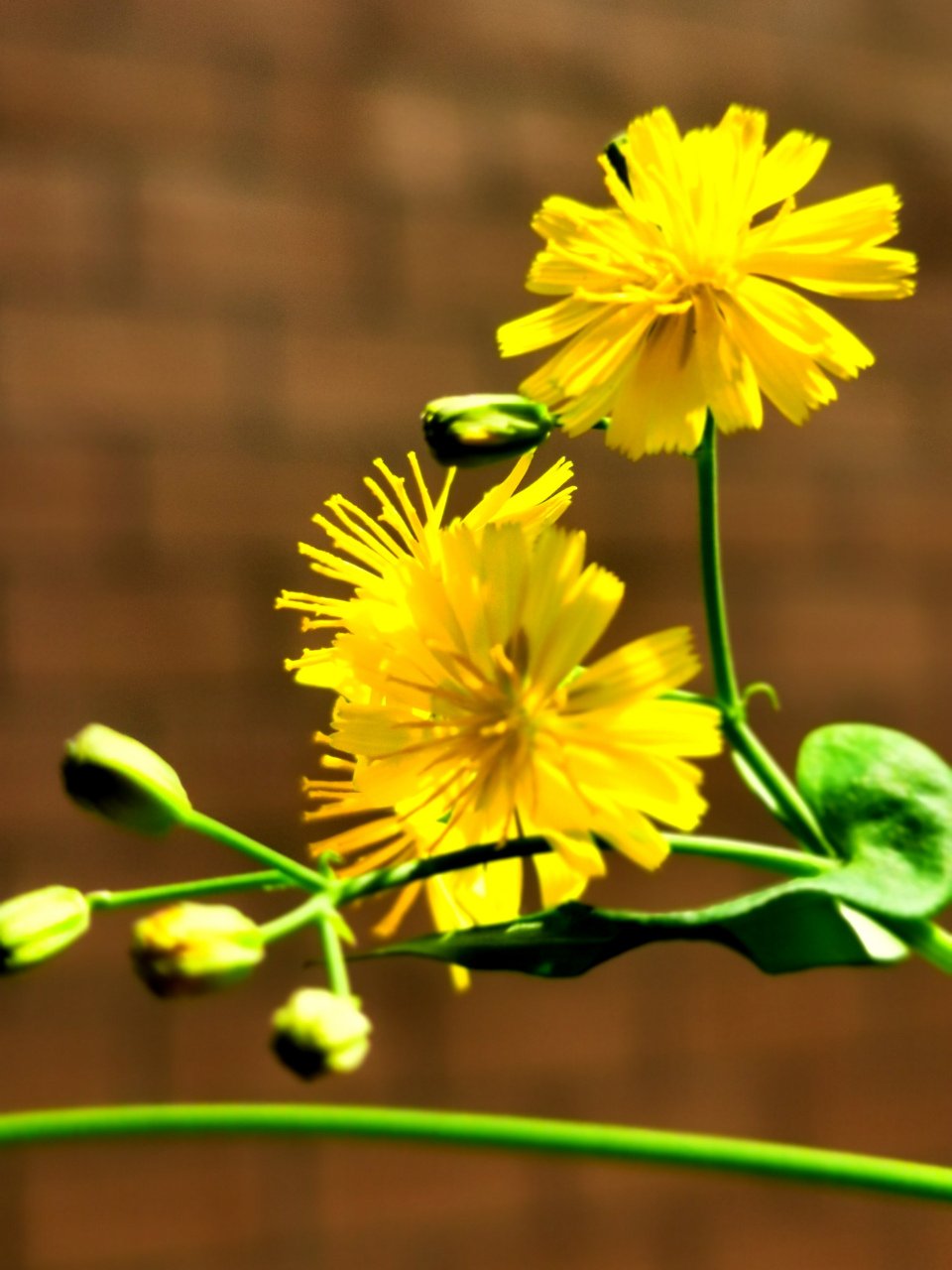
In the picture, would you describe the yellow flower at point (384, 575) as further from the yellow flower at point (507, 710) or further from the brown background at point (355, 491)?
the brown background at point (355, 491)

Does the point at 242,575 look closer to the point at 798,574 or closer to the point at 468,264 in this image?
the point at 468,264

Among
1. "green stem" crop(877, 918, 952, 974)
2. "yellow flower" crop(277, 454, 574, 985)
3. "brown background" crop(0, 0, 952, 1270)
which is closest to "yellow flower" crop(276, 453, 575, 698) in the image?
"yellow flower" crop(277, 454, 574, 985)

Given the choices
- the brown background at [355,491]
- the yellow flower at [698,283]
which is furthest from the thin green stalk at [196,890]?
the brown background at [355,491]

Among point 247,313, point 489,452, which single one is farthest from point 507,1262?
point 489,452

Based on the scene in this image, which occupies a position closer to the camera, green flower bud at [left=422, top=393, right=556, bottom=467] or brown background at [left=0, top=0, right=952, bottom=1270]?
green flower bud at [left=422, top=393, right=556, bottom=467]

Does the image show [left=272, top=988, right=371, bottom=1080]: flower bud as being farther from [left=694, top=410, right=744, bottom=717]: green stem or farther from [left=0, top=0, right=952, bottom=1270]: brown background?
[left=0, top=0, right=952, bottom=1270]: brown background

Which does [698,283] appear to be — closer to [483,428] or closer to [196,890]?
[483,428]

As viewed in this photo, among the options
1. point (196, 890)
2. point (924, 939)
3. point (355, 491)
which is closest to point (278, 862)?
point (196, 890)
